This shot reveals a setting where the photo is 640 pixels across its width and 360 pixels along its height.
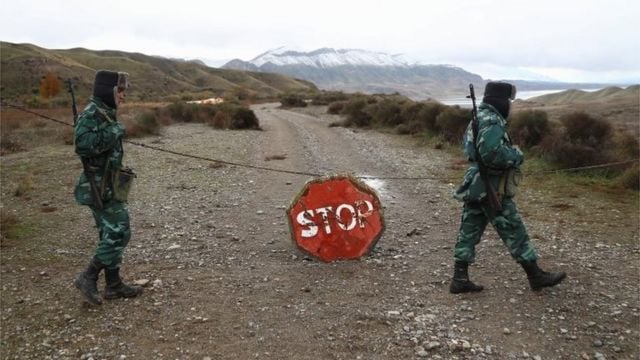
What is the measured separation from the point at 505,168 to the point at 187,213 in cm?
565

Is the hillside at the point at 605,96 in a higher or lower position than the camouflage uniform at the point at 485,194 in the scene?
lower

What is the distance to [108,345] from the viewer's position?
455 centimetres

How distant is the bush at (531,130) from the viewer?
1466 cm

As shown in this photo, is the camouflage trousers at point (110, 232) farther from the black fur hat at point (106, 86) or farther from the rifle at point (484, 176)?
the rifle at point (484, 176)

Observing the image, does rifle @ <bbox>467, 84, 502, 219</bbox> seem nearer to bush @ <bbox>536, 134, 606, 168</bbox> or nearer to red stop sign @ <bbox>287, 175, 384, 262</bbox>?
red stop sign @ <bbox>287, 175, 384, 262</bbox>

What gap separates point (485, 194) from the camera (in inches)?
203

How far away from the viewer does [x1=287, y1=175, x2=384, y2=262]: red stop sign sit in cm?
639

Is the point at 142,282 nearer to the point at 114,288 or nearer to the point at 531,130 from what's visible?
the point at 114,288

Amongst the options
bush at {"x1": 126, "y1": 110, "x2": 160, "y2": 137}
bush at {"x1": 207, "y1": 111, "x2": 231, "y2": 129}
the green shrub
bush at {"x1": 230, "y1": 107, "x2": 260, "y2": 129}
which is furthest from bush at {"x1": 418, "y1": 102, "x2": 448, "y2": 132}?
bush at {"x1": 126, "y1": 110, "x2": 160, "y2": 137}

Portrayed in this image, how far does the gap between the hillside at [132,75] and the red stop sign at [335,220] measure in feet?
164

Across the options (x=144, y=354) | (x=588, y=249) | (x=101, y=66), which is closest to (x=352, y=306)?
(x=144, y=354)

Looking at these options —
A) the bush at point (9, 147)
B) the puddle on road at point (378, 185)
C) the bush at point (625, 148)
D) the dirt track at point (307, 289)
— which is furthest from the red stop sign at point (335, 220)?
the bush at point (9, 147)

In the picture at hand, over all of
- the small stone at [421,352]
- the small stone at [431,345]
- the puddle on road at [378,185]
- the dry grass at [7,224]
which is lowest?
the puddle on road at [378,185]

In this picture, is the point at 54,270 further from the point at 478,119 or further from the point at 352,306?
the point at 478,119
